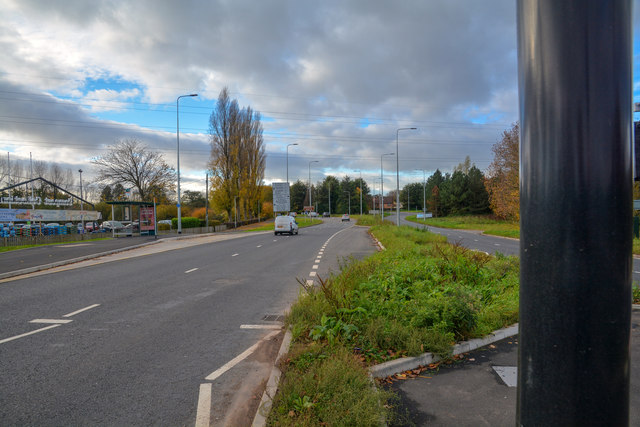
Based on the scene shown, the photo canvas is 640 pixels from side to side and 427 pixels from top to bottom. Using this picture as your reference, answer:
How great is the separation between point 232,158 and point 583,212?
187 ft

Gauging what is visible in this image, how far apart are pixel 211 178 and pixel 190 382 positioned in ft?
178

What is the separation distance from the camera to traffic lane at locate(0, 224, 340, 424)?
12.4 feet

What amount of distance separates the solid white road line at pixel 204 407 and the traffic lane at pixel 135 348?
0.08 meters

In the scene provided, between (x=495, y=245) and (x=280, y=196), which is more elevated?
(x=280, y=196)

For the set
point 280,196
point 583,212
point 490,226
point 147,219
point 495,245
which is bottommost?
point 490,226

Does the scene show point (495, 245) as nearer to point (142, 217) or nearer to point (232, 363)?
point (232, 363)

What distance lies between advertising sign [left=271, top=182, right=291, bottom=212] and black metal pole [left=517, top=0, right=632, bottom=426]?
53.8m

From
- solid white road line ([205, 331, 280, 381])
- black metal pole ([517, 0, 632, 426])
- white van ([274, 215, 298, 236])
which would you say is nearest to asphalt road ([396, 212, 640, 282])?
solid white road line ([205, 331, 280, 381])

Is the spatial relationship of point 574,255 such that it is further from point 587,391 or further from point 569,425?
point 569,425

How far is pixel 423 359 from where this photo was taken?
4539 mm

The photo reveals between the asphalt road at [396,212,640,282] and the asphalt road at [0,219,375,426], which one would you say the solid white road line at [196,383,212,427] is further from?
the asphalt road at [396,212,640,282]

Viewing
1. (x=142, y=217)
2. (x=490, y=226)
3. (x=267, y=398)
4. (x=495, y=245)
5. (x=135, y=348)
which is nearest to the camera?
(x=267, y=398)

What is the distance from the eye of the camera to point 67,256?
16.5 metres

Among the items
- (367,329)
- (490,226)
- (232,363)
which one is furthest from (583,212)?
(490,226)
